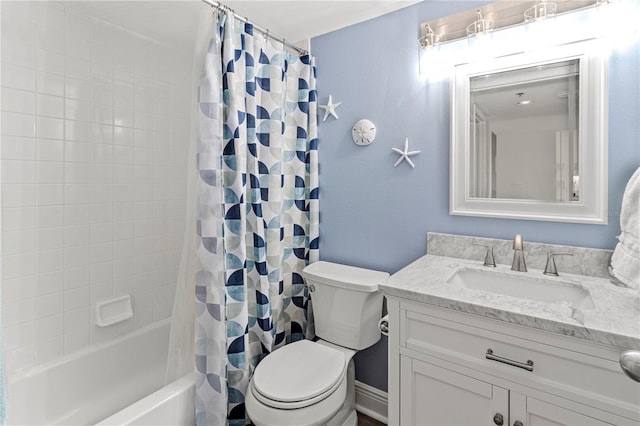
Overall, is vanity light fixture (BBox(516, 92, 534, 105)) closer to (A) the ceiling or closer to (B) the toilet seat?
(A) the ceiling

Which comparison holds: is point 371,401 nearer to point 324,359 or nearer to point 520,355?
point 324,359

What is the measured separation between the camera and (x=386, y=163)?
1.89 metres

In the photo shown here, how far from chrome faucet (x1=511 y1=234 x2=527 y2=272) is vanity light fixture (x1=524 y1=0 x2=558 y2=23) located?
93 cm

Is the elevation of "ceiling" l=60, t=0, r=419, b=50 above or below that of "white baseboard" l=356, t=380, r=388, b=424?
above

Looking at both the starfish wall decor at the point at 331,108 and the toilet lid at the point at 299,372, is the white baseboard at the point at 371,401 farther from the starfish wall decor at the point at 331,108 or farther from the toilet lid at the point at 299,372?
the starfish wall decor at the point at 331,108

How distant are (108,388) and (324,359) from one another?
1324 mm

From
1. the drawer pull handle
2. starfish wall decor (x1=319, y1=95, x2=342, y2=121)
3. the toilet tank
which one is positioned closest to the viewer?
the drawer pull handle

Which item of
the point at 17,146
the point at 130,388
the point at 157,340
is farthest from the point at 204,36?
the point at 130,388

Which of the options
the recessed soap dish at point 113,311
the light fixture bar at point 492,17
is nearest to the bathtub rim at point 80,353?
the recessed soap dish at point 113,311

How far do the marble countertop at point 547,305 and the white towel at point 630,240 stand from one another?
0.22 ft

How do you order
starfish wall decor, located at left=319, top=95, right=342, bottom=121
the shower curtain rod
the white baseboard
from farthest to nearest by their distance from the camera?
1. starfish wall decor, located at left=319, top=95, right=342, bottom=121
2. the white baseboard
3. the shower curtain rod

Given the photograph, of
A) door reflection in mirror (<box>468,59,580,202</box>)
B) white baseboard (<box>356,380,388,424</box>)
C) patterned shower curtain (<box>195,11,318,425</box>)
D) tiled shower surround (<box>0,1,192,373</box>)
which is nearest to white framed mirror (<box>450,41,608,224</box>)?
door reflection in mirror (<box>468,59,580,202</box>)

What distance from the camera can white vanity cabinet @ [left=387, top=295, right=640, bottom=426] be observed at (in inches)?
37.4

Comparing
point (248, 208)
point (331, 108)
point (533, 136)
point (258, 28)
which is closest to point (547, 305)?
point (533, 136)
